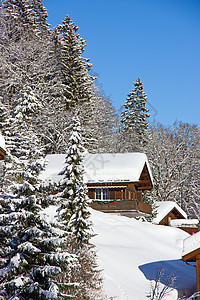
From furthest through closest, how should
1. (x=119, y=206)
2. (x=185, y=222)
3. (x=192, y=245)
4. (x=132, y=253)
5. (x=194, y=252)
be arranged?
1. (x=185, y=222)
2. (x=119, y=206)
3. (x=132, y=253)
4. (x=192, y=245)
5. (x=194, y=252)

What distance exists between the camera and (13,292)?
8953 millimetres

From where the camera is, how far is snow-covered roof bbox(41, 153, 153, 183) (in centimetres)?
3366

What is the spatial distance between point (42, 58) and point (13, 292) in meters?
37.7

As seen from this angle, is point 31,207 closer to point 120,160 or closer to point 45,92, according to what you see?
point 120,160

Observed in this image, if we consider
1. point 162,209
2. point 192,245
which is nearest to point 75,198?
point 192,245

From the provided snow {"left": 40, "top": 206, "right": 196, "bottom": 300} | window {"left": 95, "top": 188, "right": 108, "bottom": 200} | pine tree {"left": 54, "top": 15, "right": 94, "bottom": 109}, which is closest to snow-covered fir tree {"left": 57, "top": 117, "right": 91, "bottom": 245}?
snow {"left": 40, "top": 206, "right": 196, "bottom": 300}

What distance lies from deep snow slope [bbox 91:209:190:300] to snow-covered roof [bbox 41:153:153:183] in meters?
5.31

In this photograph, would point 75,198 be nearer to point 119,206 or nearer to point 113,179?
point 119,206

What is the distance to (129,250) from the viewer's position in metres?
21.0

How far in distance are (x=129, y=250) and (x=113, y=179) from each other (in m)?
13.0

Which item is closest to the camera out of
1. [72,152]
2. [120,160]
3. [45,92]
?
[72,152]

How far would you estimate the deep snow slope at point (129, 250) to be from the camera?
15609 millimetres

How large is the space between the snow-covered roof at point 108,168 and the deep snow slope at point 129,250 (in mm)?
5310

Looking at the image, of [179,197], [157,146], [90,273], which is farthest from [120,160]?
[90,273]
